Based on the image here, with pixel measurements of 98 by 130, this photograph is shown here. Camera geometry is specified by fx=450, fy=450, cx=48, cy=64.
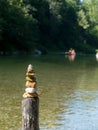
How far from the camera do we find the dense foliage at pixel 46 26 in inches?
3465

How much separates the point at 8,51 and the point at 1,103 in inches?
2569

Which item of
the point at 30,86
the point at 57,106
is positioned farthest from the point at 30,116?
the point at 57,106

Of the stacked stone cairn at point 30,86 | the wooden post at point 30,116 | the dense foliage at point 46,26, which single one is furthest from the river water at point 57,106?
the dense foliage at point 46,26

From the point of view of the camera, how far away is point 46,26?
11894 centimetres

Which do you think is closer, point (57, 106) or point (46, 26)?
point (57, 106)

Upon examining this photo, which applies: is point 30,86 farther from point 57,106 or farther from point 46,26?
point 46,26

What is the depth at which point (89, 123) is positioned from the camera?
1561 centimetres

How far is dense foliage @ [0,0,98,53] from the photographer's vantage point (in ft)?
289

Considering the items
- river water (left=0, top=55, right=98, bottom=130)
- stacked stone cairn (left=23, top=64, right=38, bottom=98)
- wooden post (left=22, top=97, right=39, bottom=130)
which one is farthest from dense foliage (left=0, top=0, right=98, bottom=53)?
wooden post (left=22, top=97, right=39, bottom=130)

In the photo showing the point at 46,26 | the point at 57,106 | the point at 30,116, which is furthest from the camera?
the point at 46,26

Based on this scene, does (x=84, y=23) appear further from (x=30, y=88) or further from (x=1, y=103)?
(x=30, y=88)

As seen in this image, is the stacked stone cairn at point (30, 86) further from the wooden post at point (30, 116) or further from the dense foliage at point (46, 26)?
the dense foliage at point (46, 26)

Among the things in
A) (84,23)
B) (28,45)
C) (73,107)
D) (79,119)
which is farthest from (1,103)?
(84,23)

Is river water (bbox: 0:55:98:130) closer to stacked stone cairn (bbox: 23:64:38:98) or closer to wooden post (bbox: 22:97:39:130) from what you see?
stacked stone cairn (bbox: 23:64:38:98)
